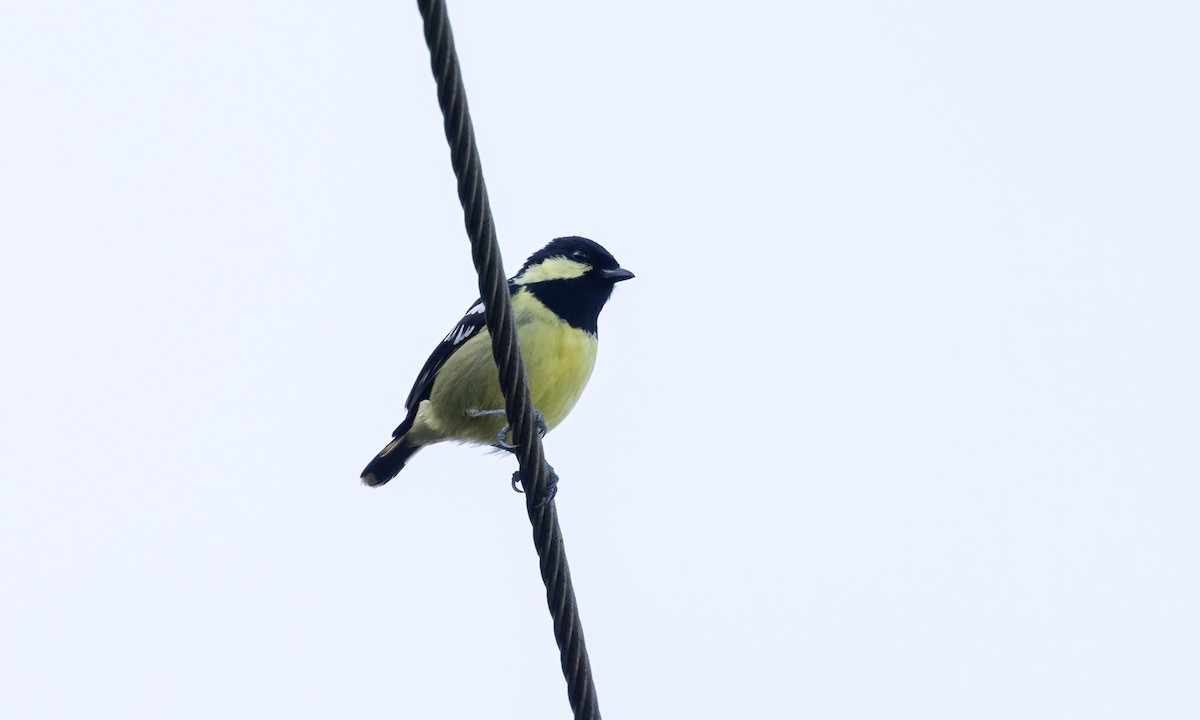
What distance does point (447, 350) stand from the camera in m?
6.30

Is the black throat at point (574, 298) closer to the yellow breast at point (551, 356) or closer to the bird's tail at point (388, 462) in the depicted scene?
the yellow breast at point (551, 356)

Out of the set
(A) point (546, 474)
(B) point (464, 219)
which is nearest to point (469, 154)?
(B) point (464, 219)

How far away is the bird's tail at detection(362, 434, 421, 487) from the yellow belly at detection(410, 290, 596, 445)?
648 mm

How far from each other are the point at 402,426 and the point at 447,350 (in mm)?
625

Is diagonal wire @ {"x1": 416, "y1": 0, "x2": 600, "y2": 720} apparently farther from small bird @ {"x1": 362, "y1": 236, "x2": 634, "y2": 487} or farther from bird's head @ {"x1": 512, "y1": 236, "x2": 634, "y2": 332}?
A: bird's head @ {"x1": 512, "y1": 236, "x2": 634, "y2": 332}

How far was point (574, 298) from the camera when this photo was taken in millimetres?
6145

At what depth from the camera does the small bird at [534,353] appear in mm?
5887

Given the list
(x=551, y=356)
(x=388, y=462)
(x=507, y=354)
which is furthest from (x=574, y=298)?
(x=507, y=354)

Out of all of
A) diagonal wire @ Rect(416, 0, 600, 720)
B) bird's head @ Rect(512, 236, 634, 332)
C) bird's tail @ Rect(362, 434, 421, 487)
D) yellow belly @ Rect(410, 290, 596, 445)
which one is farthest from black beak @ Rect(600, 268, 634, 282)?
diagonal wire @ Rect(416, 0, 600, 720)

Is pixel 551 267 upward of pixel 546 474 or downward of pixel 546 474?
upward

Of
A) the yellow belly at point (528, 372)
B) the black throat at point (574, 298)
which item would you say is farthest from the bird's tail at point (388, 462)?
the black throat at point (574, 298)

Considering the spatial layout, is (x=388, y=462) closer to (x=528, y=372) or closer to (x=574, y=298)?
(x=528, y=372)

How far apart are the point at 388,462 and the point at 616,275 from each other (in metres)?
1.52

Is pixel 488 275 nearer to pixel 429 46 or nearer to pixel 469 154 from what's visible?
pixel 469 154
